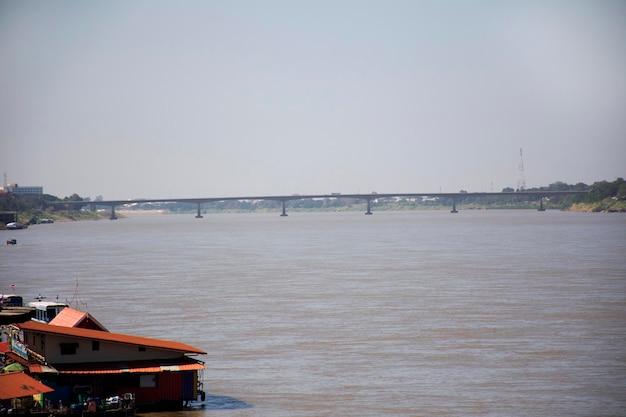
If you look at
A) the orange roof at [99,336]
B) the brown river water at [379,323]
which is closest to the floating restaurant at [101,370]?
the orange roof at [99,336]

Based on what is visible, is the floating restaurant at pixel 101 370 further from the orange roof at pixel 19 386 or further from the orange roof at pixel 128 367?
the orange roof at pixel 19 386

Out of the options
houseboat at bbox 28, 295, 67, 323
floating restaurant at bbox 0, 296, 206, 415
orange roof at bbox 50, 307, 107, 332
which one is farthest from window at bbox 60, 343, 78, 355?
houseboat at bbox 28, 295, 67, 323

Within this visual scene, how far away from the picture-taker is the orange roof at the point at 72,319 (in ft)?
129

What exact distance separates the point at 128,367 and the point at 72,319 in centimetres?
565

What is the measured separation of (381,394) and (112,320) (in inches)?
903

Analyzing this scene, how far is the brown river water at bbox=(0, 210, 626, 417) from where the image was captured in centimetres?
3712

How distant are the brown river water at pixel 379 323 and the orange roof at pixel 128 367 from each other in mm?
1789

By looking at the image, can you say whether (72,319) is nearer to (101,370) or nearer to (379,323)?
(101,370)

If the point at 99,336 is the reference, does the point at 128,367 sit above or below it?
below

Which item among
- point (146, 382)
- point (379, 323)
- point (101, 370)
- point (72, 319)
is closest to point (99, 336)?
point (101, 370)

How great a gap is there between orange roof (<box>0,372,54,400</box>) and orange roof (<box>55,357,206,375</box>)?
4.00ft

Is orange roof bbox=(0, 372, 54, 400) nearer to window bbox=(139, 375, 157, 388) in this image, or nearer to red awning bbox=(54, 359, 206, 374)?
red awning bbox=(54, 359, 206, 374)

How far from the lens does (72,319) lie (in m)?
39.8

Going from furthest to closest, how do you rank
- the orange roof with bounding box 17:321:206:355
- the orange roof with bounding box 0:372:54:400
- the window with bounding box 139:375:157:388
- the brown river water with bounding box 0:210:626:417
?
the brown river water with bounding box 0:210:626:417
the orange roof with bounding box 17:321:206:355
the window with bounding box 139:375:157:388
the orange roof with bounding box 0:372:54:400
